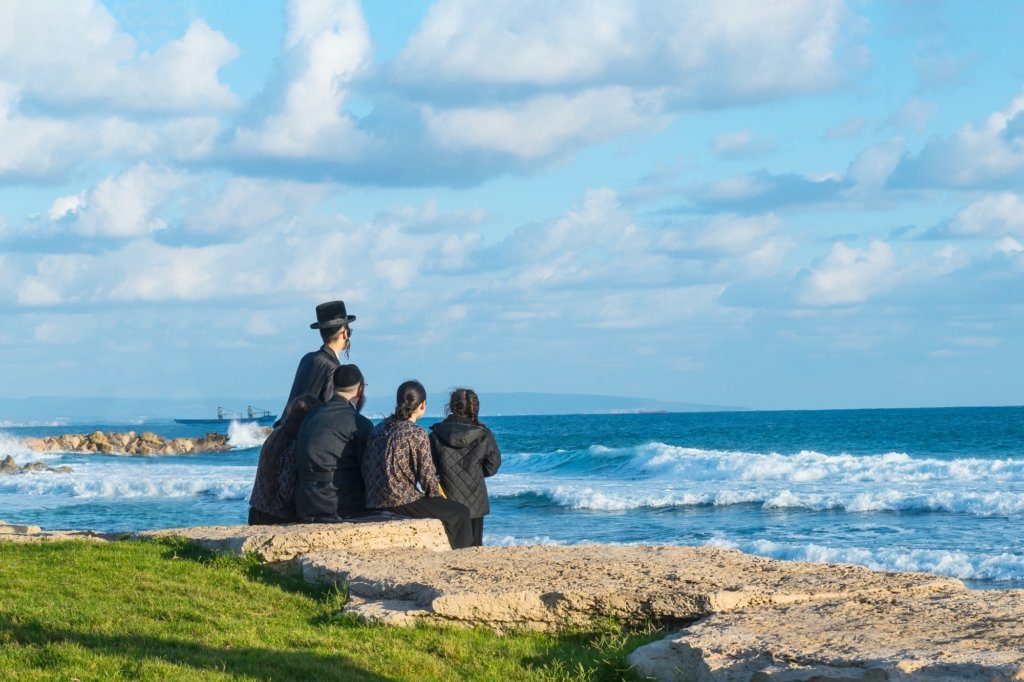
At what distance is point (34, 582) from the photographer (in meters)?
7.34

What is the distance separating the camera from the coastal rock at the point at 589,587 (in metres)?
6.46

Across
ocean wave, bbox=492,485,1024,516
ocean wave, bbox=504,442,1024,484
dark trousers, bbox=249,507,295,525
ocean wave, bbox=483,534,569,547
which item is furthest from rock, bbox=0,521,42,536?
ocean wave, bbox=504,442,1024,484

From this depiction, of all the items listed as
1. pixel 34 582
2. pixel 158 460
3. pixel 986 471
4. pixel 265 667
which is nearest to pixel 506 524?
pixel 34 582

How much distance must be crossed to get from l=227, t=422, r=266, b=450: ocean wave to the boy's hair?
5770cm

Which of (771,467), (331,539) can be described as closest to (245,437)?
(771,467)

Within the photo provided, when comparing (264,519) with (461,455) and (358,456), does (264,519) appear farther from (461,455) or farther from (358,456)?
(461,455)

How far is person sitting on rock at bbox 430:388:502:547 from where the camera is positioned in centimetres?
885

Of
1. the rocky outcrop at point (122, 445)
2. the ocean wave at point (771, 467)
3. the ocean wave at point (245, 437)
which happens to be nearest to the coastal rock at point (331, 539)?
the ocean wave at point (771, 467)

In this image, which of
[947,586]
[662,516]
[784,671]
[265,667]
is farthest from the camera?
[662,516]

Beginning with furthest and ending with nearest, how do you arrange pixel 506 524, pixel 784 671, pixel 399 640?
1. pixel 506 524
2. pixel 399 640
3. pixel 784 671

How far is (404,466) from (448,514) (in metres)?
0.56

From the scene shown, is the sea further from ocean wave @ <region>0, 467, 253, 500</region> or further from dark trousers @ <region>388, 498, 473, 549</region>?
dark trousers @ <region>388, 498, 473, 549</region>

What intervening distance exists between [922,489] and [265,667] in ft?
79.0

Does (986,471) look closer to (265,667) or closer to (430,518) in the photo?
(430,518)
